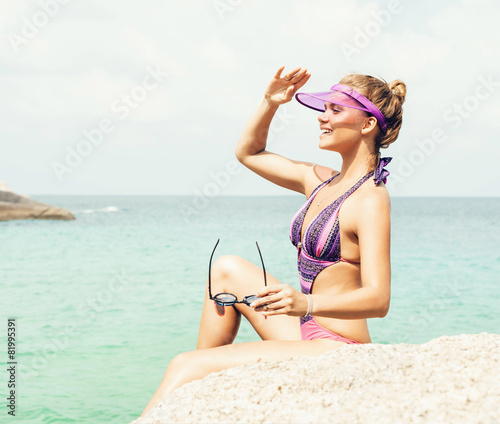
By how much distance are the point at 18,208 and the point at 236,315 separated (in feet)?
116

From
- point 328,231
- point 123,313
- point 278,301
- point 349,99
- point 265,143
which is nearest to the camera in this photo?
point 278,301

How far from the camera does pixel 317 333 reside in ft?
9.78

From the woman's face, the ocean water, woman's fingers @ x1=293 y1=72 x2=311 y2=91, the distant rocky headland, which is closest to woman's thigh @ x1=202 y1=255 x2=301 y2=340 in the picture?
the woman's face

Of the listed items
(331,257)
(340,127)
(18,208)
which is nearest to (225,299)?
(331,257)

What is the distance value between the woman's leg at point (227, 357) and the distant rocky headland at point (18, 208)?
35.3 m

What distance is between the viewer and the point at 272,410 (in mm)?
2246

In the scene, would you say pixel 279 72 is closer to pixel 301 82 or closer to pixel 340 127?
pixel 301 82

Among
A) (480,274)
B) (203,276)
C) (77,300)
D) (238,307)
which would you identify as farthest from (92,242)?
(238,307)

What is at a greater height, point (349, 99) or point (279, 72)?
point (279, 72)

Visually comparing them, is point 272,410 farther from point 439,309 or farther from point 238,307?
point 439,309

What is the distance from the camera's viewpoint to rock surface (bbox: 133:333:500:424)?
2092mm

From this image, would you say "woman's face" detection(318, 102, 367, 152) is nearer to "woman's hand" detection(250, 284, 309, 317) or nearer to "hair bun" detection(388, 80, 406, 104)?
"hair bun" detection(388, 80, 406, 104)

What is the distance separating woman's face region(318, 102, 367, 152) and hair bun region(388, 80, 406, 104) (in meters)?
0.29

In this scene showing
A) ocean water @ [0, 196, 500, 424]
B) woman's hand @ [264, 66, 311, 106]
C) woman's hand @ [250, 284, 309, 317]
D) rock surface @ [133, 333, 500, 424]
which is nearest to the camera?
rock surface @ [133, 333, 500, 424]
